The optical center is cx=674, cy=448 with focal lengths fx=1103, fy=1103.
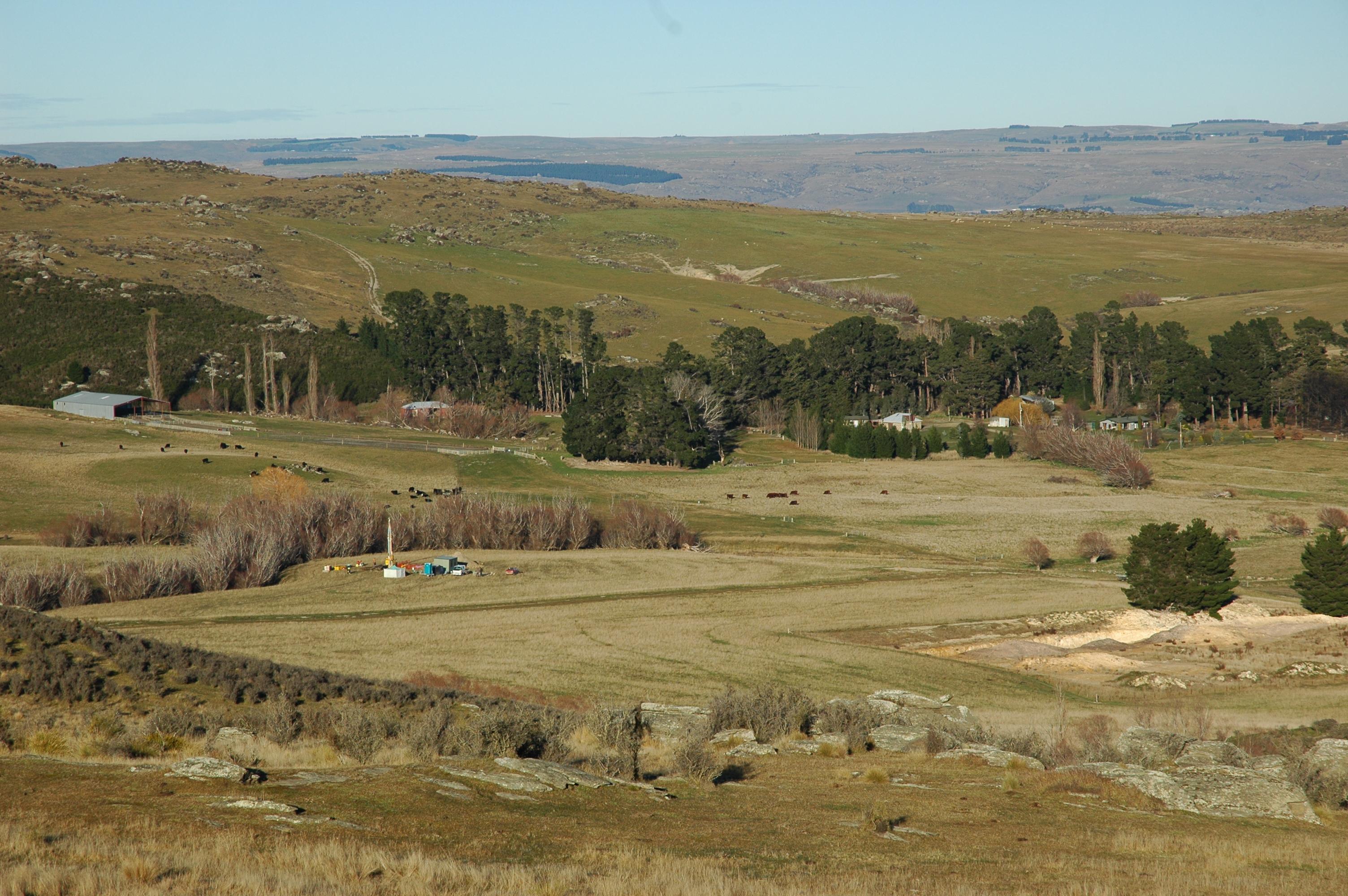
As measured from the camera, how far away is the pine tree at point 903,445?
11656cm

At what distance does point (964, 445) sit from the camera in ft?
387

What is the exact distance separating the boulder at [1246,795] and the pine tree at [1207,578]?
1276 inches

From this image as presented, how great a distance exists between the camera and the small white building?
130375mm

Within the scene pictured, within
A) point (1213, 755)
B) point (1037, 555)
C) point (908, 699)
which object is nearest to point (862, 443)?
point (1037, 555)

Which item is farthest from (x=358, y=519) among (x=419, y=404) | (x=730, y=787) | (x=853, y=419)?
(x=853, y=419)

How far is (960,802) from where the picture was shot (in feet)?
67.1

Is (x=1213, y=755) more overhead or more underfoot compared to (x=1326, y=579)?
more overhead

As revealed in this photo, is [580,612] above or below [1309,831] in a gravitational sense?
below

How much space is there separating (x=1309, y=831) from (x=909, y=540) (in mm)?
58351

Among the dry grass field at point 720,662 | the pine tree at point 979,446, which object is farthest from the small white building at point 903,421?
the dry grass field at point 720,662

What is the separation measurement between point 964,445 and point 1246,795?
9911 cm

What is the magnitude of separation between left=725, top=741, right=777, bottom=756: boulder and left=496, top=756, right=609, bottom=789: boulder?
554cm

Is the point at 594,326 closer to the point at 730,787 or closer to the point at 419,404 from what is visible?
the point at 419,404

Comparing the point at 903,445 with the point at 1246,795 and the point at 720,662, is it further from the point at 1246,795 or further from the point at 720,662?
the point at 1246,795
